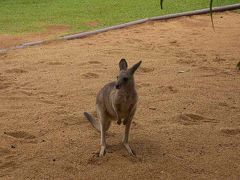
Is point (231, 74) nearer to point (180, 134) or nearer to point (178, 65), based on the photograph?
point (178, 65)

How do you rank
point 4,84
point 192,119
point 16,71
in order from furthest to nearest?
point 16,71
point 4,84
point 192,119

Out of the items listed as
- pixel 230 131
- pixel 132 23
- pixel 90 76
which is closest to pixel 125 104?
pixel 230 131

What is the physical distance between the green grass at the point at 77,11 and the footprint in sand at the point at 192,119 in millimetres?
4031

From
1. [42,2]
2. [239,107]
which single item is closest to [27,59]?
[239,107]

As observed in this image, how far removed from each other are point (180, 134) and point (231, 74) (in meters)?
1.96

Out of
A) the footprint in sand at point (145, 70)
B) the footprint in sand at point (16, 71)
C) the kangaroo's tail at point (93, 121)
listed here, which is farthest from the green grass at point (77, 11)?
the kangaroo's tail at point (93, 121)

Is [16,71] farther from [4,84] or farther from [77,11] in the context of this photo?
[77,11]

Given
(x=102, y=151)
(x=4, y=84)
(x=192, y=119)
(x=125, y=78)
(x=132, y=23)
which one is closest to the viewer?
(x=125, y=78)

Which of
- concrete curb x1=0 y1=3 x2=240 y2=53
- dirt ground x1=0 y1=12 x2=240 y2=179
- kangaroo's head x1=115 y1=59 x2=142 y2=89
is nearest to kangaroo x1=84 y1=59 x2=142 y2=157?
kangaroo's head x1=115 y1=59 x2=142 y2=89

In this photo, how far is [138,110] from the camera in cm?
446

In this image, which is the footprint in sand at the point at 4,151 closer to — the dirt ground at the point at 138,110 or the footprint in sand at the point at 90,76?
the dirt ground at the point at 138,110

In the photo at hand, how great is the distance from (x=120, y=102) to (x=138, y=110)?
1.13m

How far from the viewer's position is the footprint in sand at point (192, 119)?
4.20 meters

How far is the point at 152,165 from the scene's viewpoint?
11.0 feet
